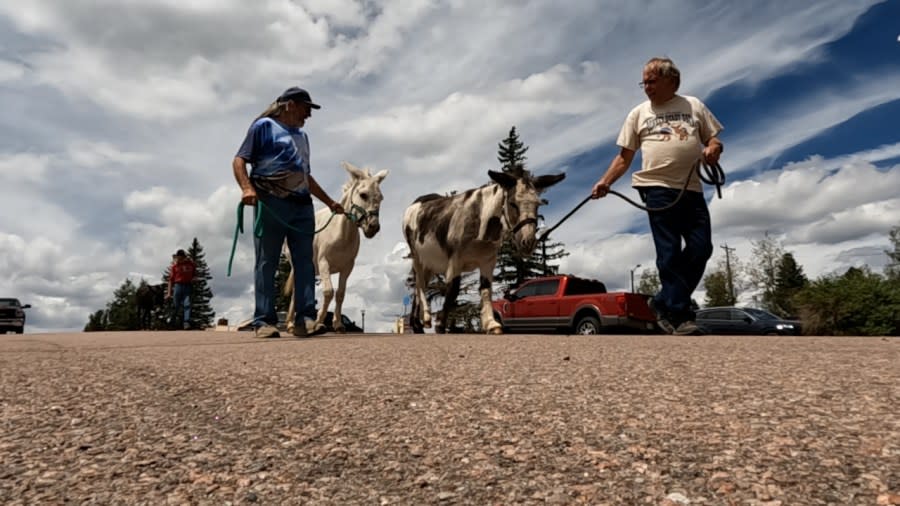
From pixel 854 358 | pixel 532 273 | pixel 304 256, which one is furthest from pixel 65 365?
pixel 532 273

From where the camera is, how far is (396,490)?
4.88ft

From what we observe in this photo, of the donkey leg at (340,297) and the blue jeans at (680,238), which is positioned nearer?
the blue jeans at (680,238)

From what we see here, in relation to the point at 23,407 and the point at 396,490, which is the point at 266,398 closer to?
the point at 23,407

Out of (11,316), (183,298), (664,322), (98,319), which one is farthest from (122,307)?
(664,322)

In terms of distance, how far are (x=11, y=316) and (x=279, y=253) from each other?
90.5 feet

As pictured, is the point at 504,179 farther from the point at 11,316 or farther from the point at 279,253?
the point at 11,316

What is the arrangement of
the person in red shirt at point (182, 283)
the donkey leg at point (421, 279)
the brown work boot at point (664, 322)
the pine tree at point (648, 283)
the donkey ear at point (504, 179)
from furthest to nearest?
1. the pine tree at point (648, 283)
2. the person in red shirt at point (182, 283)
3. the donkey leg at point (421, 279)
4. the donkey ear at point (504, 179)
5. the brown work boot at point (664, 322)

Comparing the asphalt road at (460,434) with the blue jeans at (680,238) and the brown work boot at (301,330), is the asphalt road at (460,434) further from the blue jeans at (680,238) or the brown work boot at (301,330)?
the brown work boot at (301,330)

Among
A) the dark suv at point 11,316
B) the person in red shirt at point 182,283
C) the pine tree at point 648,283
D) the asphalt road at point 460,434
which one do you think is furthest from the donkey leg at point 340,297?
the pine tree at point 648,283

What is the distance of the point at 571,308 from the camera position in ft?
51.6

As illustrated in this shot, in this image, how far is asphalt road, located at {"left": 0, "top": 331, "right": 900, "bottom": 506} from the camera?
146 cm

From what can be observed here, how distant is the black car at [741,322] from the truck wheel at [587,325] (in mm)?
5461

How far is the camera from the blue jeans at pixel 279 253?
6.30 metres

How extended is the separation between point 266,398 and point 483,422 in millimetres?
905
